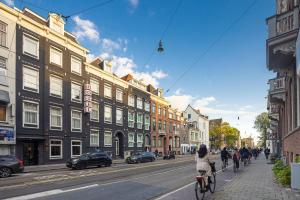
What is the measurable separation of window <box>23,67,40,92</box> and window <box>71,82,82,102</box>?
6109 mm

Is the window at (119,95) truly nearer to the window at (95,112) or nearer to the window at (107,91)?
the window at (107,91)

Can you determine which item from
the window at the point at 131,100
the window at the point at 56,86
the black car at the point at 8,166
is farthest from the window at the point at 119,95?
the black car at the point at 8,166

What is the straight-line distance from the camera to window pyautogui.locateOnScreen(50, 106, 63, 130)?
35906 millimetres

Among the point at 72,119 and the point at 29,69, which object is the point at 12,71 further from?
the point at 72,119

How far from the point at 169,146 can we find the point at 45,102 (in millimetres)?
43473

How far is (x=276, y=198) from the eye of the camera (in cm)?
1062

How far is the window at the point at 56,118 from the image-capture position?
3591cm

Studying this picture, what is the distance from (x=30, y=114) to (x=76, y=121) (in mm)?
7977

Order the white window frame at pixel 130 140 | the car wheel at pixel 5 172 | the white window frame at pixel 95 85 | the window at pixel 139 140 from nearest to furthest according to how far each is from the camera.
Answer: the car wheel at pixel 5 172 < the white window frame at pixel 95 85 < the white window frame at pixel 130 140 < the window at pixel 139 140

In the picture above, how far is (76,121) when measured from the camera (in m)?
40.3

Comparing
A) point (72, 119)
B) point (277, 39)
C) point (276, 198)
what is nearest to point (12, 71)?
point (72, 119)

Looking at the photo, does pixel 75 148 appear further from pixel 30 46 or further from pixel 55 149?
pixel 30 46

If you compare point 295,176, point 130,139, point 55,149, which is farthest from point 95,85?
point 295,176

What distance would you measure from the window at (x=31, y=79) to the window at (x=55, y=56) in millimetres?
3033
